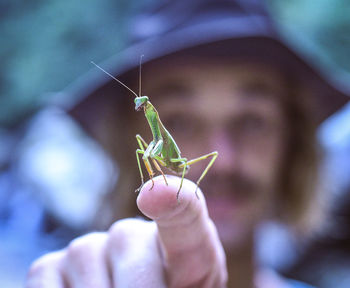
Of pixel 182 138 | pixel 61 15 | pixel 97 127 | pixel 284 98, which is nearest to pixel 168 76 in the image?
pixel 182 138

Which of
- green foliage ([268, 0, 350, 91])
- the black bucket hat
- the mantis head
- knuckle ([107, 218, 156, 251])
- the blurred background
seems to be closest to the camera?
knuckle ([107, 218, 156, 251])

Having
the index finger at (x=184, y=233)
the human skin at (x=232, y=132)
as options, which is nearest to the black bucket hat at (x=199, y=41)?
the human skin at (x=232, y=132)

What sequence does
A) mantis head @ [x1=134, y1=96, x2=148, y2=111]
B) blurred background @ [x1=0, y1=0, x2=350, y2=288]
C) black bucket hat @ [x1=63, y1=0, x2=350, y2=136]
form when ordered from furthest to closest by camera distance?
blurred background @ [x1=0, y1=0, x2=350, y2=288] < black bucket hat @ [x1=63, y1=0, x2=350, y2=136] < mantis head @ [x1=134, y1=96, x2=148, y2=111]

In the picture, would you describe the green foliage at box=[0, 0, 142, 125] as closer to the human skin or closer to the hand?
the human skin

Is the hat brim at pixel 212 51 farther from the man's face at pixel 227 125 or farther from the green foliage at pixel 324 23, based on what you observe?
the green foliage at pixel 324 23

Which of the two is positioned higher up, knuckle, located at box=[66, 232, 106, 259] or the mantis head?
the mantis head

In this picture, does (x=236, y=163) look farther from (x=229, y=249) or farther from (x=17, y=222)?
(x=17, y=222)

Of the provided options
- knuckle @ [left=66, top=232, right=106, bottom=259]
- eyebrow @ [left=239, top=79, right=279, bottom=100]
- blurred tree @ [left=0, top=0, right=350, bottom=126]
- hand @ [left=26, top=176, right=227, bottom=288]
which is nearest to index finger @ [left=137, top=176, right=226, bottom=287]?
hand @ [left=26, top=176, right=227, bottom=288]
